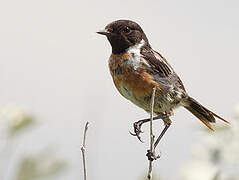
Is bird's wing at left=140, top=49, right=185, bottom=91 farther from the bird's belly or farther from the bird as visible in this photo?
the bird's belly

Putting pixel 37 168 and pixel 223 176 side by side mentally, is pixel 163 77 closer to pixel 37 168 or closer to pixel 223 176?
pixel 223 176

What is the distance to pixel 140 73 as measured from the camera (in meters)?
3.62

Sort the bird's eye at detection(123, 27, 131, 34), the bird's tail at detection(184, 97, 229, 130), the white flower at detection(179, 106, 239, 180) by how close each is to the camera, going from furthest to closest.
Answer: the bird's tail at detection(184, 97, 229, 130) → the bird's eye at detection(123, 27, 131, 34) → the white flower at detection(179, 106, 239, 180)

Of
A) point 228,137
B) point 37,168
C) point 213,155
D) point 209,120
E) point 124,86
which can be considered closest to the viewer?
point 37,168

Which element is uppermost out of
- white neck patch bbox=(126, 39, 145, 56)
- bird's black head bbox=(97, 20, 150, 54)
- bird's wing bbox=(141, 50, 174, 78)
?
bird's black head bbox=(97, 20, 150, 54)

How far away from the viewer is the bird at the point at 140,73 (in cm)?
358

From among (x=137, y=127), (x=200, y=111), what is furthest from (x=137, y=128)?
(x=200, y=111)

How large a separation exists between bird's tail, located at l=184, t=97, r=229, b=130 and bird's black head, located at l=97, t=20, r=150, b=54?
24.9 inches

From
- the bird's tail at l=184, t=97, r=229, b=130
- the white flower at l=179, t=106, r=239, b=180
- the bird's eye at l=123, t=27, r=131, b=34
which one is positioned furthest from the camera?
the bird's tail at l=184, t=97, r=229, b=130

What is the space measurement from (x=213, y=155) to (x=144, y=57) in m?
1.10

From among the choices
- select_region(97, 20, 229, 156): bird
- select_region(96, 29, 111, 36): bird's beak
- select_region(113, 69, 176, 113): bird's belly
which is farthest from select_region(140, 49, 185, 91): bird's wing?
select_region(96, 29, 111, 36): bird's beak

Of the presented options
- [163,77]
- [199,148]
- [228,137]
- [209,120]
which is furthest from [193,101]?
[228,137]

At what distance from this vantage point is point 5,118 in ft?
9.07

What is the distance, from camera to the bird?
3581 mm
